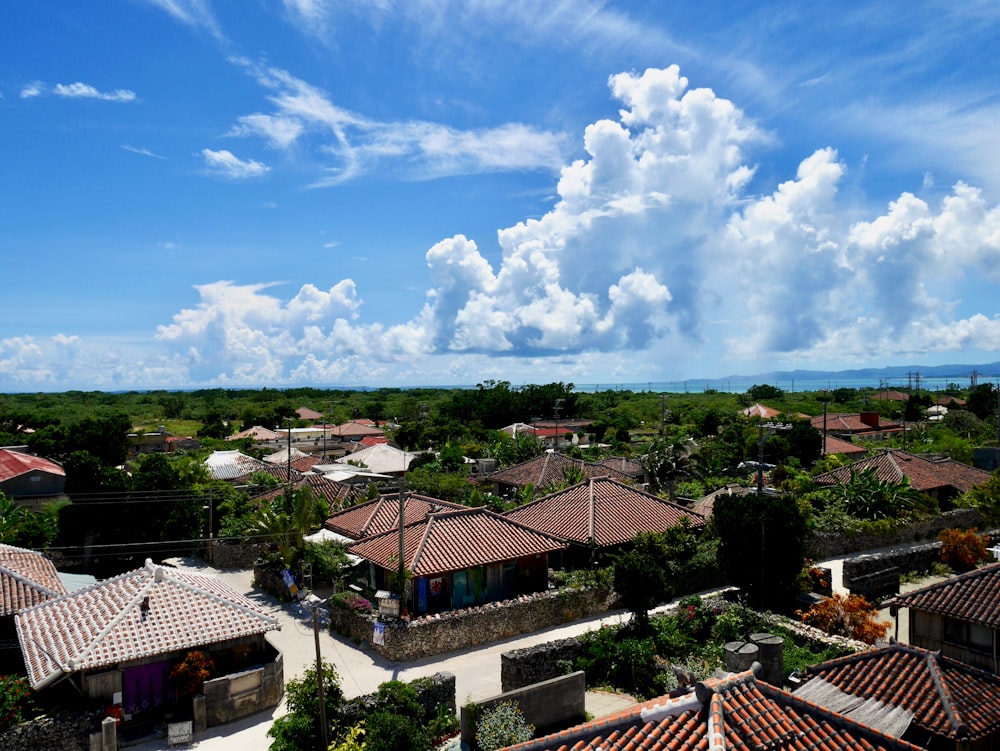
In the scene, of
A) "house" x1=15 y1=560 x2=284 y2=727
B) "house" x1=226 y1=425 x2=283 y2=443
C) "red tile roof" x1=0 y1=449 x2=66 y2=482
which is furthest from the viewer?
"house" x1=226 y1=425 x2=283 y2=443

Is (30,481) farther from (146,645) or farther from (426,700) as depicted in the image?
(426,700)

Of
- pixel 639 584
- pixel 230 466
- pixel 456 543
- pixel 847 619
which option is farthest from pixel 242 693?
pixel 230 466

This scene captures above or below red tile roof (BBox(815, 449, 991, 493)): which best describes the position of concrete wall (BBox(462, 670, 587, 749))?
below

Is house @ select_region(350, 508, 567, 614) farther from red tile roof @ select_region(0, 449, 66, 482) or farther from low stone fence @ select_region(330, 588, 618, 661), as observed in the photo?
red tile roof @ select_region(0, 449, 66, 482)

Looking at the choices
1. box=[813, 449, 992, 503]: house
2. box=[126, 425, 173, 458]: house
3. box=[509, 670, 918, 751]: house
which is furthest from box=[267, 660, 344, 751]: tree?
box=[126, 425, 173, 458]: house

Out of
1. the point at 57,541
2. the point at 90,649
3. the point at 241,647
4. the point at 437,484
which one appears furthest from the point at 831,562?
the point at 57,541

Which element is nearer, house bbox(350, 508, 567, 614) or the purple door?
the purple door
